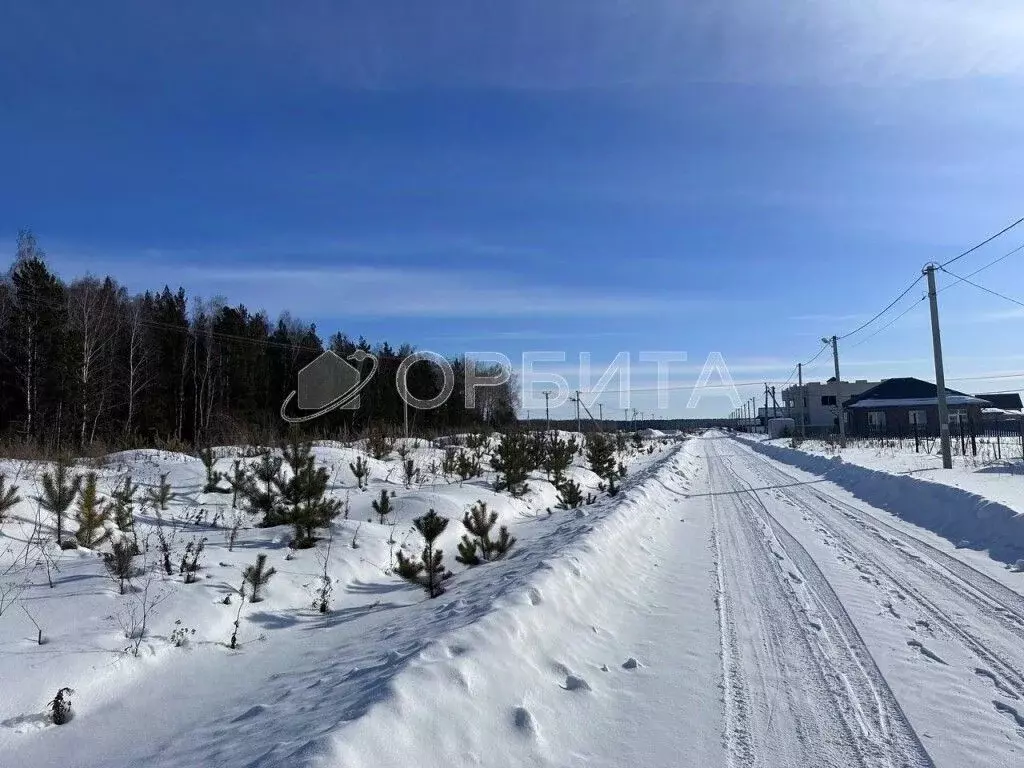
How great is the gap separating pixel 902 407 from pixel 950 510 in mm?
52904

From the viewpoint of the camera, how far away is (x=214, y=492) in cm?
1098

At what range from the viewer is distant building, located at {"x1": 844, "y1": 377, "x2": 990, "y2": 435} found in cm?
5352

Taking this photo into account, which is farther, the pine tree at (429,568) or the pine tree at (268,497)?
the pine tree at (268,497)

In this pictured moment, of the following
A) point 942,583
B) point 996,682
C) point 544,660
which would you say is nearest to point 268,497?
point 544,660

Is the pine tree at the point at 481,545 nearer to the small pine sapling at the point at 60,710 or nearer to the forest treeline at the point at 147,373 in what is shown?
the small pine sapling at the point at 60,710

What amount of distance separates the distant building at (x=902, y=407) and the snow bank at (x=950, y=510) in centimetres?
4191

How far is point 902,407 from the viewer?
56031mm

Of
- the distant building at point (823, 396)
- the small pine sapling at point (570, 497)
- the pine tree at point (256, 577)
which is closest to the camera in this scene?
the pine tree at point (256, 577)

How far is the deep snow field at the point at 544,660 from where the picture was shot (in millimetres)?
3273

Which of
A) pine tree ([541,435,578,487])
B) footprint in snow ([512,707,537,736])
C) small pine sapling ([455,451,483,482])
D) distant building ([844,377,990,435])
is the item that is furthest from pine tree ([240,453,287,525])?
distant building ([844,377,990,435])

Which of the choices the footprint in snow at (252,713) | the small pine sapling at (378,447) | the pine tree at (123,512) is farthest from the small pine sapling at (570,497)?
the footprint in snow at (252,713)

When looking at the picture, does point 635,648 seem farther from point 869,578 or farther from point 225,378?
point 225,378

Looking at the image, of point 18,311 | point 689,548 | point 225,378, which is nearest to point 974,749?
point 689,548

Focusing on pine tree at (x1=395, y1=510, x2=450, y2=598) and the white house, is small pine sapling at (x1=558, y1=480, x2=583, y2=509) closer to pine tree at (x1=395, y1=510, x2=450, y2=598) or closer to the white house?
pine tree at (x1=395, y1=510, x2=450, y2=598)
